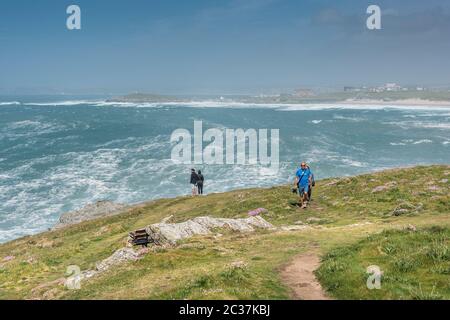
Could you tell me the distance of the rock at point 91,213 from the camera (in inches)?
2073

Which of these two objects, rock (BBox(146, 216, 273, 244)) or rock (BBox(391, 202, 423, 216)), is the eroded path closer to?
rock (BBox(146, 216, 273, 244))

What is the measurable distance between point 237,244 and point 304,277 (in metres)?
7.35

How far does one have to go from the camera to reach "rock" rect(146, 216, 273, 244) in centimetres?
2386

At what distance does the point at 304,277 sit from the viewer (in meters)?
16.1

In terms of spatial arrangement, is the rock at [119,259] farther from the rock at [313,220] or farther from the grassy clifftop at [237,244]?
the rock at [313,220]

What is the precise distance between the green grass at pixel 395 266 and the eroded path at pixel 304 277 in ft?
1.25

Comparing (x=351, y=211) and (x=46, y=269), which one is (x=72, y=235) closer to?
(x=46, y=269)

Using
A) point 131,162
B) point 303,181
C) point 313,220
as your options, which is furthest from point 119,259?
point 131,162

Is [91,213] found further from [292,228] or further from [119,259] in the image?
[292,228]

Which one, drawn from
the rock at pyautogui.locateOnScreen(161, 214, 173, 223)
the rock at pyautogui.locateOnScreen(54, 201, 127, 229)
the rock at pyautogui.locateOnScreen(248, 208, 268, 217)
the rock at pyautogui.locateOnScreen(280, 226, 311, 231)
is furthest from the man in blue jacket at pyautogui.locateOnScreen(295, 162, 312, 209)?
the rock at pyautogui.locateOnScreen(54, 201, 127, 229)

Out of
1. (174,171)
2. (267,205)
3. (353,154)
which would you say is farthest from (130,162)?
(267,205)

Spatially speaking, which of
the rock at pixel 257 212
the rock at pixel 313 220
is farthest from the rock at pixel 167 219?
the rock at pixel 313 220

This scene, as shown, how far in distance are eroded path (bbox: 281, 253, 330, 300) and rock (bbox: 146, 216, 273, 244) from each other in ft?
25.6
